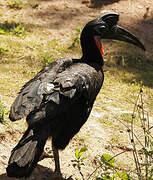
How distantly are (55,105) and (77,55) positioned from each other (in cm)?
375

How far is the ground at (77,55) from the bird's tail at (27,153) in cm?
57

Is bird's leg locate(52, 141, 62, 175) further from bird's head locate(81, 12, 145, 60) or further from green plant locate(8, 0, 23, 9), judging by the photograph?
green plant locate(8, 0, 23, 9)

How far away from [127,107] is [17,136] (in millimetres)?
1935

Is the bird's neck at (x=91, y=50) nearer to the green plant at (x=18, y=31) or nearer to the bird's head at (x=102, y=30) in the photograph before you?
the bird's head at (x=102, y=30)

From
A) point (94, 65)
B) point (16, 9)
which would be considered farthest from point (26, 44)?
point (94, 65)

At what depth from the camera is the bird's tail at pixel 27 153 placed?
2809 mm

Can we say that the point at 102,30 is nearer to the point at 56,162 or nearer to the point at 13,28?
the point at 56,162

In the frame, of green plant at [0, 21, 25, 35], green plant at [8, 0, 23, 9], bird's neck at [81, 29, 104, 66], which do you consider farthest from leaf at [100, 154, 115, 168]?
green plant at [8, 0, 23, 9]

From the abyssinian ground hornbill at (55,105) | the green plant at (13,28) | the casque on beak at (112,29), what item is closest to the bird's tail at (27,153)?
the abyssinian ground hornbill at (55,105)

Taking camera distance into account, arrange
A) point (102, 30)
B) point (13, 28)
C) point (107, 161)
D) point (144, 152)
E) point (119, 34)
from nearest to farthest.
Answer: point (144, 152)
point (107, 161)
point (102, 30)
point (119, 34)
point (13, 28)

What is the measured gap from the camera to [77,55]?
22.4 feet

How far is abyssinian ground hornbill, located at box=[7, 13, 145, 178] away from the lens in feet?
9.77

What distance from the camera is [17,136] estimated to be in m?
4.04

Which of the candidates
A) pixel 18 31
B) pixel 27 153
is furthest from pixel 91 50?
pixel 18 31
